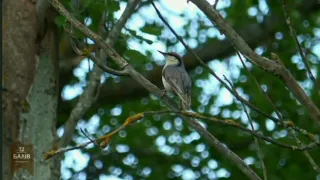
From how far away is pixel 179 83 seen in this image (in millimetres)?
5312

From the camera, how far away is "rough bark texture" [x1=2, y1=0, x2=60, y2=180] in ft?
15.5

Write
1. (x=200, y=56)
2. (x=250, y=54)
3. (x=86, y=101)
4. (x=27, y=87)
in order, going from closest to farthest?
1. (x=250, y=54)
2. (x=27, y=87)
3. (x=86, y=101)
4. (x=200, y=56)

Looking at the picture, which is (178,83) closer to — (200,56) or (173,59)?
(173,59)

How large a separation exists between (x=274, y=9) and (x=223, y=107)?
1417 millimetres

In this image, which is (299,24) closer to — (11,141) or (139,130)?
(139,130)

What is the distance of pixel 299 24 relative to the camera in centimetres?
777

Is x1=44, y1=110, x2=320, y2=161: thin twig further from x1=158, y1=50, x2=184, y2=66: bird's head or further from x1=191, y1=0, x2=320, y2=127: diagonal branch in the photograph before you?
x1=158, y1=50, x2=184, y2=66: bird's head

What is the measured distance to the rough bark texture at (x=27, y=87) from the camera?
4711mm

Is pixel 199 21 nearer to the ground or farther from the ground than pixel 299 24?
farther from the ground

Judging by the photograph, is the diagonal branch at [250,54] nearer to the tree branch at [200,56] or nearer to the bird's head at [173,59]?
the bird's head at [173,59]

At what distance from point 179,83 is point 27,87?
972 mm

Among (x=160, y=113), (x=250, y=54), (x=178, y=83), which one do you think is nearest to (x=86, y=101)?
(x=178, y=83)

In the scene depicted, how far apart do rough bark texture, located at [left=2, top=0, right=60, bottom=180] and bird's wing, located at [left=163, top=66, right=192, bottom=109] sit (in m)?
0.71

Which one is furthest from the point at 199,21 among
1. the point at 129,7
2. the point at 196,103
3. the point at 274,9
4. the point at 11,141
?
the point at 11,141
